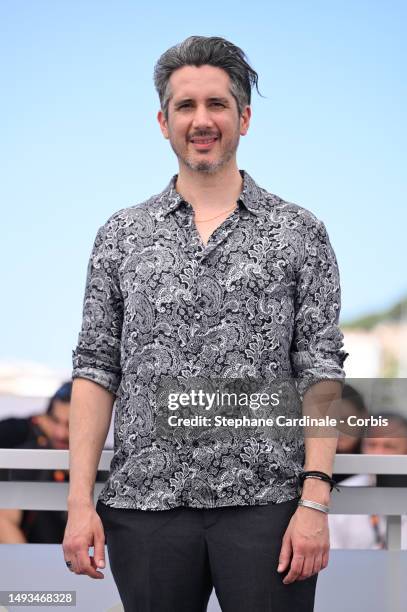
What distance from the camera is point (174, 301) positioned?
1203 millimetres

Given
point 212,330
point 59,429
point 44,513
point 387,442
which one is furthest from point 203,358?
point 44,513

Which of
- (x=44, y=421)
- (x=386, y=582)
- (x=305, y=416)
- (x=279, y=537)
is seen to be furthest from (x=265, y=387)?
(x=44, y=421)

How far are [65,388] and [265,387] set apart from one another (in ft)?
5.23

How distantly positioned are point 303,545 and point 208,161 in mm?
522

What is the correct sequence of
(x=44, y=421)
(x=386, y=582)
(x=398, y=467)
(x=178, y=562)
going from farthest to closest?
(x=44, y=421), (x=386, y=582), (x=398, y=467), (x=178, y=562)

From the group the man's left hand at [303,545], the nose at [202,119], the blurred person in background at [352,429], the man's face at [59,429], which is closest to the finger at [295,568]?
the man's left hand at [303,545]

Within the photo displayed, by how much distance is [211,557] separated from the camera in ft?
3.80

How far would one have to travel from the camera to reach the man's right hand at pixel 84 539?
3.87 ft

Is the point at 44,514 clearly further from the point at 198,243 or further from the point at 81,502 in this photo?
the point at 198,243

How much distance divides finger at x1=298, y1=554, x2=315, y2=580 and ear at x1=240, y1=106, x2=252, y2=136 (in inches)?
23.0

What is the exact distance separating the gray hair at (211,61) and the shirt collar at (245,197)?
0.34 ft

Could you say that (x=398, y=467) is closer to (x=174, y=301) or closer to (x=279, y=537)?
(x=279, y=537)

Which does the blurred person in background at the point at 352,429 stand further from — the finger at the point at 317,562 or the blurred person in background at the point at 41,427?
the finger at the point at 317,562

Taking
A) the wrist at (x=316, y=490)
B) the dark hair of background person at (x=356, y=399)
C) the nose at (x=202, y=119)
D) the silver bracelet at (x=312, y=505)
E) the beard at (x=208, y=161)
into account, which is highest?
the nose at (x=202, y=119)
